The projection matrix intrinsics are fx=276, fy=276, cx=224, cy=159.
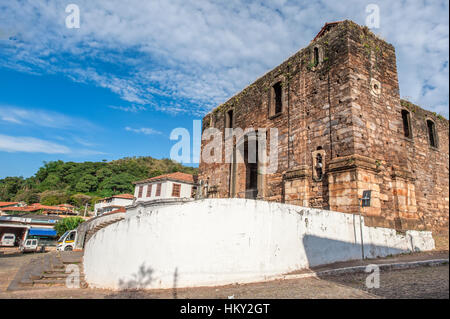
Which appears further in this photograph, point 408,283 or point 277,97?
point 277,97

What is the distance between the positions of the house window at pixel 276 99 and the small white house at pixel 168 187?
1688 centimetres

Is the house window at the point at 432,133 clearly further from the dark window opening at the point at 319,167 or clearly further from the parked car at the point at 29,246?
the parked car at the point at 29,246

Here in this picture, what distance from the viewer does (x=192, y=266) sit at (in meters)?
6.03

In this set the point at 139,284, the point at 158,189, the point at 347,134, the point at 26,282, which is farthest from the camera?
the point at 158,189

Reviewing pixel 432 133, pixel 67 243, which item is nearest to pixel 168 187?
pixel 67 243

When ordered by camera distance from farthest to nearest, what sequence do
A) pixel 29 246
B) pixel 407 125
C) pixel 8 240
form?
1. pixel 8 240
2. pixel 29 246
3. pixel 407 125

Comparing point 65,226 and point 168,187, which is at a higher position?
point 168,187

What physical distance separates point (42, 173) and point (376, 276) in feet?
257

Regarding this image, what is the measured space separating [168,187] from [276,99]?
17.3m

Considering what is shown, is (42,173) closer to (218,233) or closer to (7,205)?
(7,205)

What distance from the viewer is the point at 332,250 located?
7.56 meters

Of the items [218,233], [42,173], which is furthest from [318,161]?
[42,173]

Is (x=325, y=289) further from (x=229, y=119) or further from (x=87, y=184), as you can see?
(x=87, y=184)

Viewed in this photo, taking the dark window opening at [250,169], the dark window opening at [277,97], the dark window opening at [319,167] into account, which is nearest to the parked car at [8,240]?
the dark window opening at [250,169]
